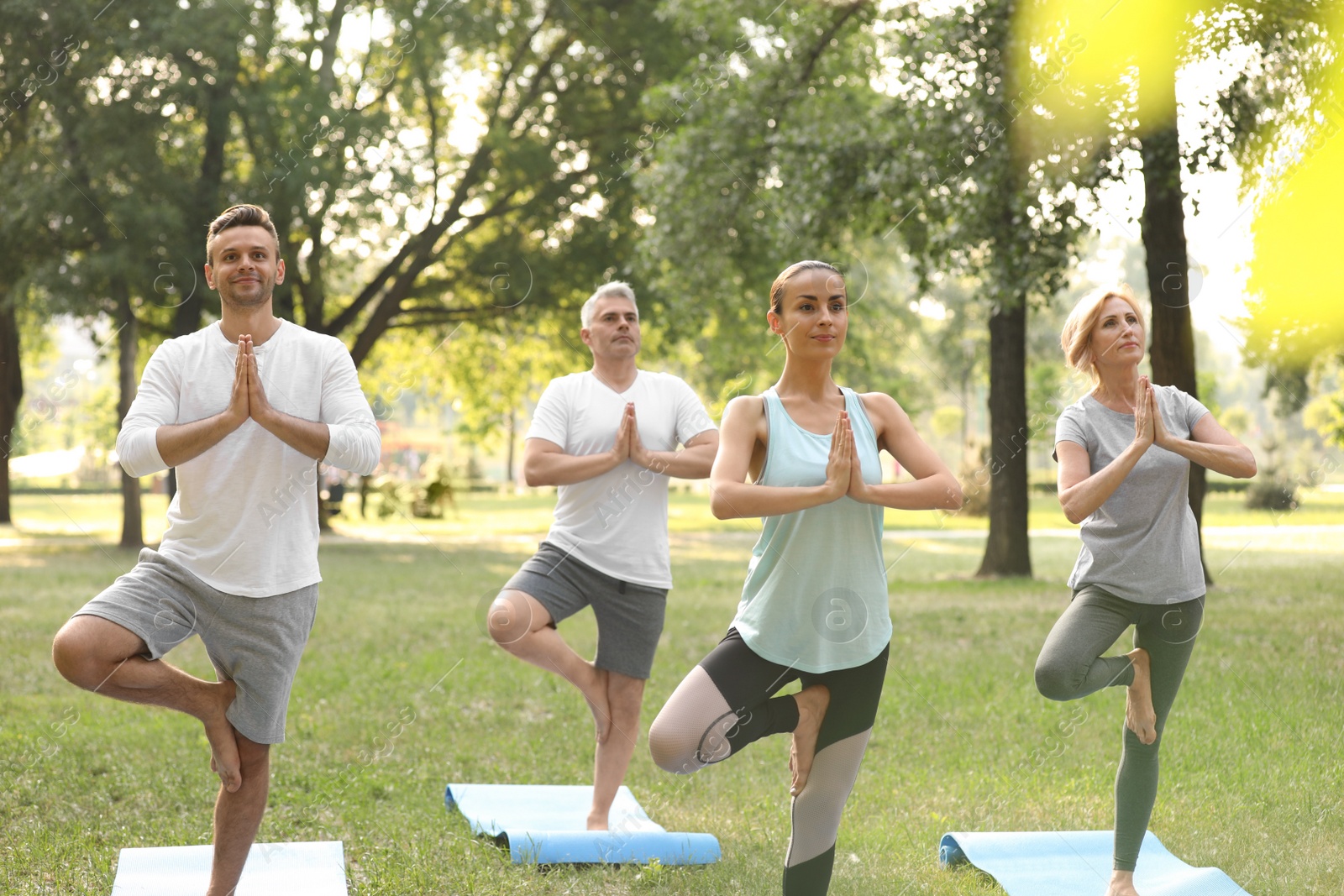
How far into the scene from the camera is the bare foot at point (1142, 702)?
4805mm

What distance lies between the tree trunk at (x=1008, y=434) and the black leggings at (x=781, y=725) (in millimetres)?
12612

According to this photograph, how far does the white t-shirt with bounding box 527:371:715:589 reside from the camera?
5.86 meters

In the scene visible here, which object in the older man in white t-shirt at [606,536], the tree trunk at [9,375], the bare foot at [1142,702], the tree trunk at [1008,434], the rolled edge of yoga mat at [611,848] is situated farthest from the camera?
the tree trunk at [9,375]

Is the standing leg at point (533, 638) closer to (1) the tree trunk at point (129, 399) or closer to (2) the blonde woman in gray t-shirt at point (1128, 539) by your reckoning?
(2) the blonde woman in gray t-shirt at point (1128, 539)

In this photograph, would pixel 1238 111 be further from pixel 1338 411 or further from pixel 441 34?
pixel 1338 411

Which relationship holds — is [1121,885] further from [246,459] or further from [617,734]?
[246,459]

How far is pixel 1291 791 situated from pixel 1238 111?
703 centimetres

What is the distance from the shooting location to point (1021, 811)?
6555mm

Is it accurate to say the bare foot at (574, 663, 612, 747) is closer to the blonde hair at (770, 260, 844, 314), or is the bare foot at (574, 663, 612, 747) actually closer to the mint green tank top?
the mint green tank top

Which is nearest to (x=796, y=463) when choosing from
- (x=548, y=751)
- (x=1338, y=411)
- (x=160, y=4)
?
(x=548, y=751)

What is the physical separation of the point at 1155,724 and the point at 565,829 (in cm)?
284

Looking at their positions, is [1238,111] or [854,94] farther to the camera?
[854,94]

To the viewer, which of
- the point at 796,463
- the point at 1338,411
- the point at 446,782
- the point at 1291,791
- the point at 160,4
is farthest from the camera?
the point at 1338,411

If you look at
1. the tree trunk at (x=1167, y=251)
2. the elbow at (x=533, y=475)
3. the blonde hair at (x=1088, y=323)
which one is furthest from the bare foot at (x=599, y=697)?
the tree trunk at (x=1167, y=251)
